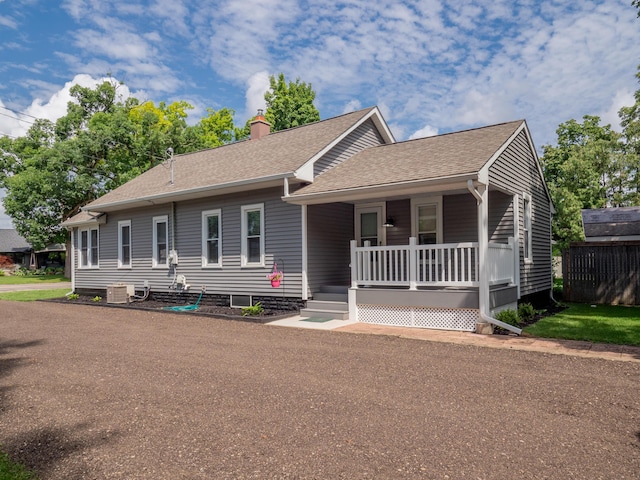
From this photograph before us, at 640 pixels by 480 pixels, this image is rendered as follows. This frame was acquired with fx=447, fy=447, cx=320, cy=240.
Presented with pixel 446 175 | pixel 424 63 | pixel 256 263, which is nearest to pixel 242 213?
pixel 256 263

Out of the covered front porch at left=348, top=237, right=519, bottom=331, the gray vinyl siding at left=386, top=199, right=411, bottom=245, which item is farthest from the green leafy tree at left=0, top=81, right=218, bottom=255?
the covered front porch at left=348, top=237, right=519, bottom=331

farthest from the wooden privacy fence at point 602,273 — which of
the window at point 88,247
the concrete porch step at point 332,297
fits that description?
the window at point 88,247

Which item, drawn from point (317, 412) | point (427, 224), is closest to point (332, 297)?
point (427, 224)

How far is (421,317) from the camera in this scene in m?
9.39

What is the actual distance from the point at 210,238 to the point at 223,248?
74cm

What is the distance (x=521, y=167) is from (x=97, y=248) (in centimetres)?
1531

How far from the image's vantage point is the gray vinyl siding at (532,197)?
10.3 meters

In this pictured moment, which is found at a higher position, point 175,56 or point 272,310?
point 175,56

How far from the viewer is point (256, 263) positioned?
12141 mm

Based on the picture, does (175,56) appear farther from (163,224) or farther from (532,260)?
(532,260)

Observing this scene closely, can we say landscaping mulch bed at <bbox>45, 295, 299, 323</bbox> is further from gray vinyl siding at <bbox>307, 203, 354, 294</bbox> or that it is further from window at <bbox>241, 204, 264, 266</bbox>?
window at <bbox>241, 204, 264, 266</bbox>

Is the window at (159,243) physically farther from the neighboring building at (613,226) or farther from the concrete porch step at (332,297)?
the neighboring building at (613,226)

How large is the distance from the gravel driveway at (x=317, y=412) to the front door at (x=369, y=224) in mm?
4835

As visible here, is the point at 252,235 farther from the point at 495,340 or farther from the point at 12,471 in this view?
the point at 12,471
